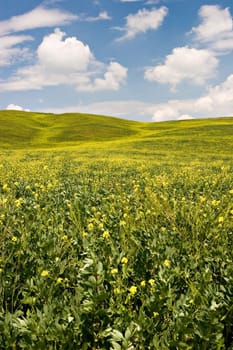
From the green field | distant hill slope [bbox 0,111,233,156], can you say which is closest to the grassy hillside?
distant hill slope [bbox 0,111,233,156]

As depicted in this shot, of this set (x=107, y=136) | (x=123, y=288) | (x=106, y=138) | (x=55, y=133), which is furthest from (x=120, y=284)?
(x=55, y=133)

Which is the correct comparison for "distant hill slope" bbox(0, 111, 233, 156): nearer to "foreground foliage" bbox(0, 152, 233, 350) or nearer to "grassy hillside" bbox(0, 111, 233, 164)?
"grassy hillside" bbox(0, 111, 233, 164)

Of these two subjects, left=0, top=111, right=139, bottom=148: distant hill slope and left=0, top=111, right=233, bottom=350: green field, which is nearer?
left=0, top=111, right=233, bottom=350: green field

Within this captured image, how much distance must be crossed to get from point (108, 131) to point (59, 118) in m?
27.3

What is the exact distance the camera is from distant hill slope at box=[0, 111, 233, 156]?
4722 centimetres

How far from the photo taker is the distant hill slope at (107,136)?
47219 millimetres

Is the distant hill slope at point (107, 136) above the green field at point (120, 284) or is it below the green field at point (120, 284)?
above

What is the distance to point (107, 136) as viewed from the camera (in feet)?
245

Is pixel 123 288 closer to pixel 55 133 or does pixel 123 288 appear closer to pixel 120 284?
pixel 120 284

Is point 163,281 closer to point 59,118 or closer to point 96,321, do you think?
point 96,321

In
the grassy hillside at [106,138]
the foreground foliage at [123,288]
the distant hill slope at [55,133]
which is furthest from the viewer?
the distant hill slope at [55,133]

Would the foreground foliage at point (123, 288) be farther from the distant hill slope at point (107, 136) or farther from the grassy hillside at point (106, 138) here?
the distant hill slope at point (107, 136)

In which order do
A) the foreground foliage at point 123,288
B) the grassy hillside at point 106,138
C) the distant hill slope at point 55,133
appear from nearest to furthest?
the foreground foliage at point 123,288 < the grassy hillside at point 106,138 < the distant hill slope at point 55,133

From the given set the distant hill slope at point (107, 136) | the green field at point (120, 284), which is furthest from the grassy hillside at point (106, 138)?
the green field at point (120, 284)
